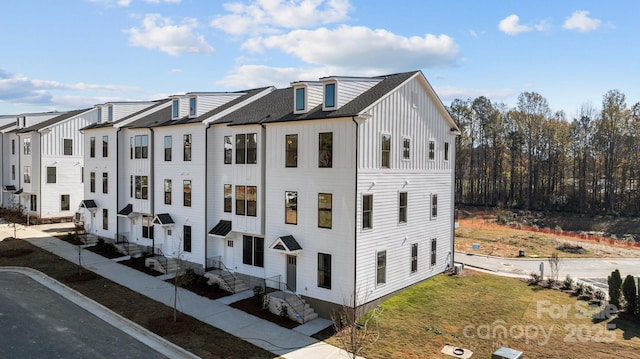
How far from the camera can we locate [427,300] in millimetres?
20922

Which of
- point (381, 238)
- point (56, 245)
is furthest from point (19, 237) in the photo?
point (381, 238)

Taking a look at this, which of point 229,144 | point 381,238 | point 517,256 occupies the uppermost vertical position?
point 229,144

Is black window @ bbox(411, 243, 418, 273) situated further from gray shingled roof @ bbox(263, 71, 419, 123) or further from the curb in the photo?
the curb

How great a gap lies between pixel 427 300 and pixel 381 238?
428cm

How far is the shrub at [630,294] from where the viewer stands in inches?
810

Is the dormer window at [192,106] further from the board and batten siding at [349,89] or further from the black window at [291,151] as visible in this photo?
Answer: the board and batten siding at [349,89]

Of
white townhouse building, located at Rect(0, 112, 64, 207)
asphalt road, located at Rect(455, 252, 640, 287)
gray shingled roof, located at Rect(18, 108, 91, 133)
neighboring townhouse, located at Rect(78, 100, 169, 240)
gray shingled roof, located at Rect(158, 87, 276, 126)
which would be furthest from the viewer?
white townhouse building, located at Rect(0, 112, 64, 207)

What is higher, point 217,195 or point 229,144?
point 229,144

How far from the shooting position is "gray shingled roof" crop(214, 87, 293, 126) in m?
21.8

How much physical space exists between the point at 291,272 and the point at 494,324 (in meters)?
9.51

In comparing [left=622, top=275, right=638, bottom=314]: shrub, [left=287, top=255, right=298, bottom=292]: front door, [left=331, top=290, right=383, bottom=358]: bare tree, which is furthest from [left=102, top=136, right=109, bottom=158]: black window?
[left=622, top=275, right=638, bottom=314]: shrub

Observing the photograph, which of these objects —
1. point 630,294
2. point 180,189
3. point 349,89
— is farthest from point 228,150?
point 630,294

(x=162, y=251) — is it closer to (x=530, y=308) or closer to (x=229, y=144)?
(x=229, y=144)

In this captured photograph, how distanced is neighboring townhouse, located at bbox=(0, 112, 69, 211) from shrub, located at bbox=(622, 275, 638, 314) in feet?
157
